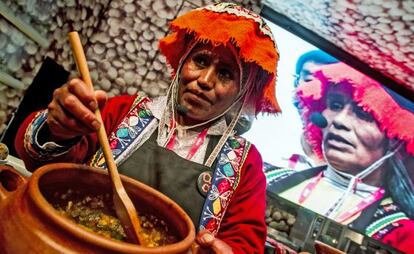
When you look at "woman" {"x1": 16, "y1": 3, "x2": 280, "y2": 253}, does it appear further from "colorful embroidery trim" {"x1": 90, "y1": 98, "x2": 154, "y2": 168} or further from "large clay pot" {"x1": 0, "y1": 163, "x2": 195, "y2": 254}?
"large clay pot" {"x1": 0, "y1": 163, "x2": 195, "y2": 254}

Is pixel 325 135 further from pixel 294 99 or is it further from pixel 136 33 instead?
pixel 136 33

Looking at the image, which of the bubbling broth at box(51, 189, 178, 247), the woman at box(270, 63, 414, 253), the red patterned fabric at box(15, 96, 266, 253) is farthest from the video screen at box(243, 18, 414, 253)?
the bubbling broth at box(51, 189, 178, 247)

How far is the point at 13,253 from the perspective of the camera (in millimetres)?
383

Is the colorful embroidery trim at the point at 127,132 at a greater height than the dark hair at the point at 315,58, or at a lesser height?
lesser

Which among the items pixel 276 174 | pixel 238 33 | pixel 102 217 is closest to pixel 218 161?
pixel 238 33

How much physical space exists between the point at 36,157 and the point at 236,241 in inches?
21.5

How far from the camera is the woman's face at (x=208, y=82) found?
1.07 m

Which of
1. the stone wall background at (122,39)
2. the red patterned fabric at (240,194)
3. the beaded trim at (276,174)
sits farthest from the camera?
the beaded trim at (276,174)

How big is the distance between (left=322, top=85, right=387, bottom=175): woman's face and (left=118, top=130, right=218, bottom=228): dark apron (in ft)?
Result: 7.70

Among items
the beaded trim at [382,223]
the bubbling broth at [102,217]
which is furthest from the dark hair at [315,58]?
the bubbling broth at [102,217]

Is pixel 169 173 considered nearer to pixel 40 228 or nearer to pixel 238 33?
pixel 238 33

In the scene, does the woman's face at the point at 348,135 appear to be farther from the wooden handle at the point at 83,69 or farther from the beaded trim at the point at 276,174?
the wooden handle at the point at 83,69

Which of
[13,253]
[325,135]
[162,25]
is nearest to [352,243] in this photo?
[325,135]

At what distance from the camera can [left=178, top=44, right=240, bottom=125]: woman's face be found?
107 centimetres
